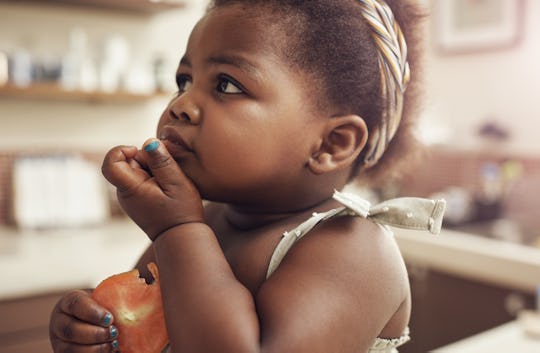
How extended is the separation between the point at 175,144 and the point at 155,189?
5 cm

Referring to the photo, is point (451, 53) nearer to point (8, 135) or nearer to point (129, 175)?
point (8, 135)

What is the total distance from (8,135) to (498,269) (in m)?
2.08

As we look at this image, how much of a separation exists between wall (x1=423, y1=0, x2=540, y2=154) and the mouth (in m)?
2.24

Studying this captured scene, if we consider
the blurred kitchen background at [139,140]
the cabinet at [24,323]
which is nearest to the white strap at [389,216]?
the blurred kitchen background at [139,140]

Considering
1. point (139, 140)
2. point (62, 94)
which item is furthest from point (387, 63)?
point (139, 140)

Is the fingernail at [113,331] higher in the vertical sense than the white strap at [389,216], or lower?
lower

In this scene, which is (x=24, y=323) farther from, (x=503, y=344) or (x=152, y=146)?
(x=152, y=146)

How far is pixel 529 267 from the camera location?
6.62 feet

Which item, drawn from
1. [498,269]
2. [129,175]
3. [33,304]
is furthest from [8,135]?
[129,175]

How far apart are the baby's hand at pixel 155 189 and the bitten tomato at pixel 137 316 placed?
56 mm

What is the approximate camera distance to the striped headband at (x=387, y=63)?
589 millimetres

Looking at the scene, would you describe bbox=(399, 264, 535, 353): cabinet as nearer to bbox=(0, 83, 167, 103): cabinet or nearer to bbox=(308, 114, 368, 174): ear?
bbox=(0, 83, 167, 103): cabinet

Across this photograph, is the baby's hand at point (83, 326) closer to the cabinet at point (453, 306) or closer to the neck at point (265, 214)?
the neck at point (265, 214)

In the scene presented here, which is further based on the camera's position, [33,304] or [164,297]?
[33,304]
